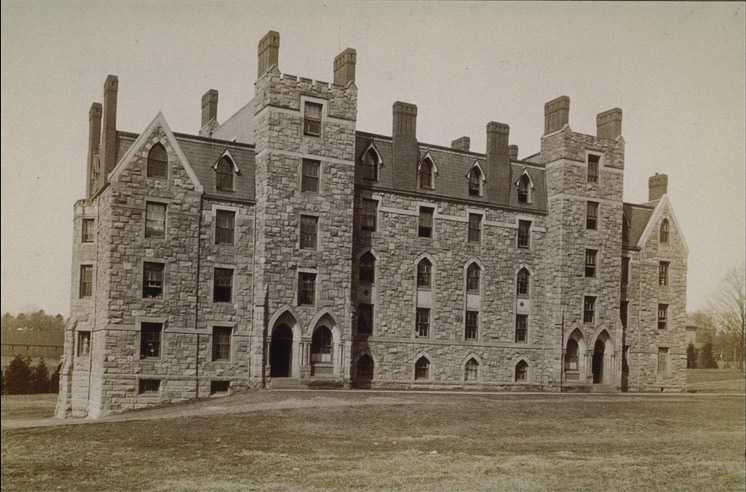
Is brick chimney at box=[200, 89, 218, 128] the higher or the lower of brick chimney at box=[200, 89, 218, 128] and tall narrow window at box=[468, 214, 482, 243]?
the higher

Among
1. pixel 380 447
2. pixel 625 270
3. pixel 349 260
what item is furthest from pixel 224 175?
pixel 625 270

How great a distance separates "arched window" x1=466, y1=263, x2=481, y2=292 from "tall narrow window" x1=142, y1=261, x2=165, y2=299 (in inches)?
616

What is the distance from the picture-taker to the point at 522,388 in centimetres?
4119

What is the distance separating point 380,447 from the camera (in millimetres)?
21609

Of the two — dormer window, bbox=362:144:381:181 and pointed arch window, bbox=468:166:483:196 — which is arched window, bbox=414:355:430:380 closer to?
pointed arch window, bbox=468:166:483:196

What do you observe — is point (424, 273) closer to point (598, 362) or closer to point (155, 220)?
point (598, 362)

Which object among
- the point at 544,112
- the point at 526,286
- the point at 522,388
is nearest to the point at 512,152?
A: the point at 544,112

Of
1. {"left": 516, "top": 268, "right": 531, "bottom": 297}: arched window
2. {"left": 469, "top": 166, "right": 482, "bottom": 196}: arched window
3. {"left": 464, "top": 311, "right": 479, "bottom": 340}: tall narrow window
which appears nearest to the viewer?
{"left": 464, "top": 311, "right": 479, "bottom": 340}: tall narrow window

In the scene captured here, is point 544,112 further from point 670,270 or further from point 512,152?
point 670,270

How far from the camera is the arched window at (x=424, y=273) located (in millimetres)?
39438

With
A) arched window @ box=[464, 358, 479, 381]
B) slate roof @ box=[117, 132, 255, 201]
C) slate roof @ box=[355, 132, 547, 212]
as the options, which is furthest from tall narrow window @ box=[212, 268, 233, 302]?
arched window @ box=[464, 358, 479, 381]

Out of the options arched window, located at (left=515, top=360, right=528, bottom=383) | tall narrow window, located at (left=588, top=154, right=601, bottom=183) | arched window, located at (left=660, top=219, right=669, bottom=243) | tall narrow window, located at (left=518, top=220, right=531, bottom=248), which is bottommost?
arched window, located at (left=515, top=360, right=528, bottom=383)

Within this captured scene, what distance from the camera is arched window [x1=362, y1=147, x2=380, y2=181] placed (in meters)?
38.4

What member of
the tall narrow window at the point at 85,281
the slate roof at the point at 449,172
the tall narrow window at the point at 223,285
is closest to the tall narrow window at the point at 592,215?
the slate roof at the point at 449,172
